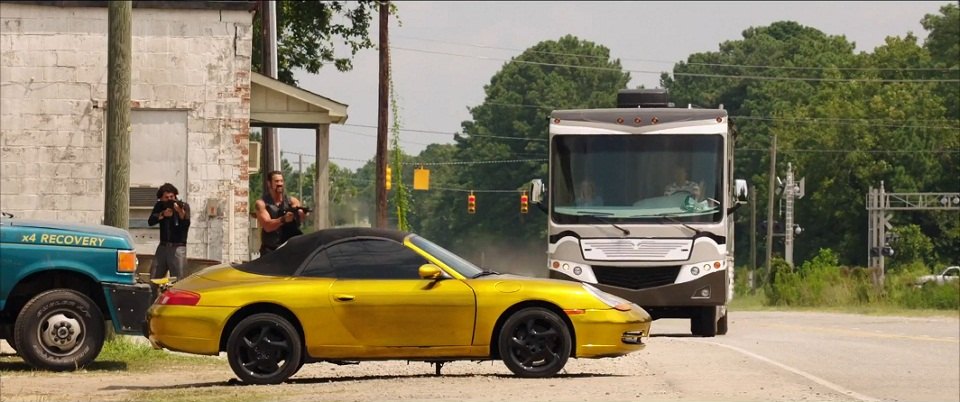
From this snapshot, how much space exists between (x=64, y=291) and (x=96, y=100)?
10.2 metres

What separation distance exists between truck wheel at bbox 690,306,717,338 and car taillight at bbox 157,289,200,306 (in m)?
9.95

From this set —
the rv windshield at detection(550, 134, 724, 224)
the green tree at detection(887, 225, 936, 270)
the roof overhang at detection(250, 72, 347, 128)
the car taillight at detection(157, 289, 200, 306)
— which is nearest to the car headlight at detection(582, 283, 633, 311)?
the car taillight at detection(157, 289, 200, 306)

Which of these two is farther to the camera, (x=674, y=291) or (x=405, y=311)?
(x=674, y=291)

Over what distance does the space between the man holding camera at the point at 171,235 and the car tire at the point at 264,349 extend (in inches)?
183

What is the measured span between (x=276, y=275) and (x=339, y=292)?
61 centimetres

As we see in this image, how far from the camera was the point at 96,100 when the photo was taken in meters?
25.8

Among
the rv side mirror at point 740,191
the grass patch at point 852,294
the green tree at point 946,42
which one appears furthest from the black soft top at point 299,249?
the green tree at point 946,42

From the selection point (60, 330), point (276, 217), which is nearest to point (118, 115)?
point (276, 217)

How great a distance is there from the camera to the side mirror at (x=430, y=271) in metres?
14.4

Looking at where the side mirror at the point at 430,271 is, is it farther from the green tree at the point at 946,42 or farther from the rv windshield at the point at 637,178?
the green tree at the point at 946,42

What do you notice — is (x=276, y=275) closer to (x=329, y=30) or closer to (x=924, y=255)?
(x=329, y=30)

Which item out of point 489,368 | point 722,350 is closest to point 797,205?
point 722,350

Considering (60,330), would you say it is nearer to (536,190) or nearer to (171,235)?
(171,235)

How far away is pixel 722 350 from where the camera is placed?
22.1 meters
